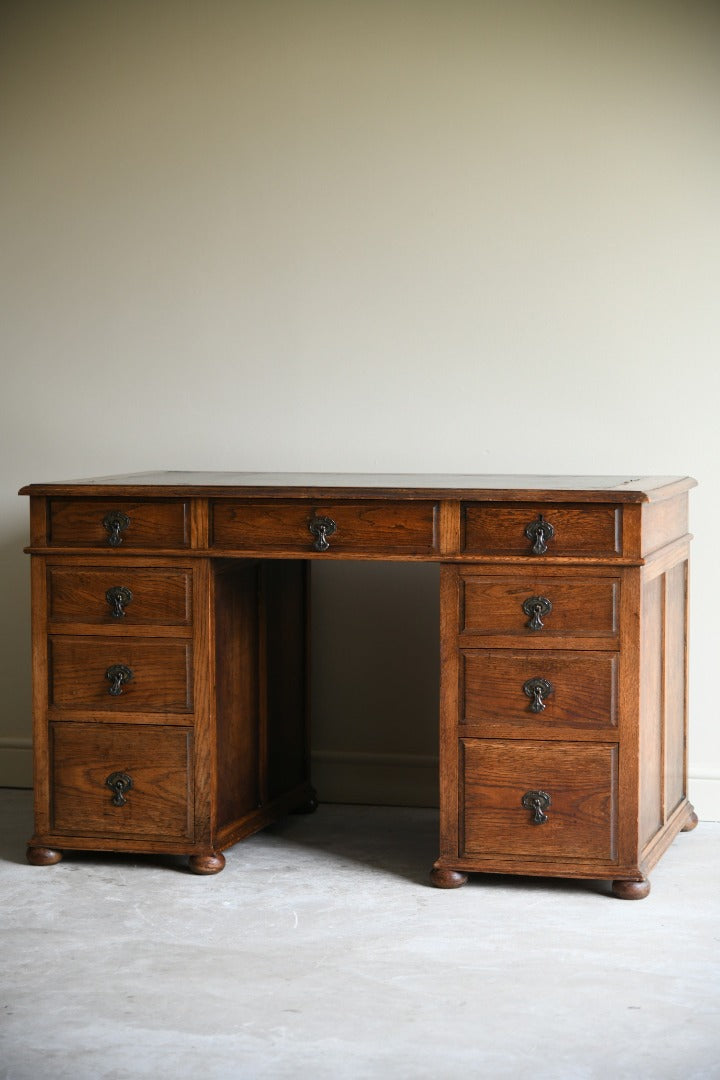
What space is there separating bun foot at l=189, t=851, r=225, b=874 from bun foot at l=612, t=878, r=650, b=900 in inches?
34.1

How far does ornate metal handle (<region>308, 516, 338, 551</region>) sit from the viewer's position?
3117mm

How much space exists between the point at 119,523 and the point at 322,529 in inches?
18.0

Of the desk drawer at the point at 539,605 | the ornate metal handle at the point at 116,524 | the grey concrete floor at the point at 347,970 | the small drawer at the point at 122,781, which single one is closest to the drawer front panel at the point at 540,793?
the grey concrete floor at the point at 347,970

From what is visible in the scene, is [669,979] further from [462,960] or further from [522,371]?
[522,371]

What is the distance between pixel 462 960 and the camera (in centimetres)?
271

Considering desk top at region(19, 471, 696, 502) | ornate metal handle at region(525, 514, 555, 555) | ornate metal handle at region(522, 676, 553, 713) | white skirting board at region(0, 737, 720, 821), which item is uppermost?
desk top at region(19, 471, 696, 502)

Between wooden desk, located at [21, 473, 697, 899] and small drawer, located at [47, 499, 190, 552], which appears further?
small drawer, located at [47, 499, 190, 552]

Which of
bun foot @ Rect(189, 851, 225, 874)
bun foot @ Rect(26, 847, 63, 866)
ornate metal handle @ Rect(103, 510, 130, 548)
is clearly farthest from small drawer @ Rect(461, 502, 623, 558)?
bun foot @ Rect(26, 847, 63, 866)

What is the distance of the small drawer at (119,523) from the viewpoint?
3.20m

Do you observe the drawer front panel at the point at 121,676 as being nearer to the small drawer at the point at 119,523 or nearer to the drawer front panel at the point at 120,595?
the drawer front panel at the point at 120,595

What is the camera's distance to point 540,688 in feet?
10.0

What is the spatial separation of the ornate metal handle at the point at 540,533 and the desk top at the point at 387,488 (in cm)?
6

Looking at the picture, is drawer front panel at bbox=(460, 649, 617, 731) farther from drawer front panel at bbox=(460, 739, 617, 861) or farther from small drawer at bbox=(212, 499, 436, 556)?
small drawer at bbox=(212, 499, 436, 556)

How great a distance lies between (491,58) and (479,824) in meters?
1.95
